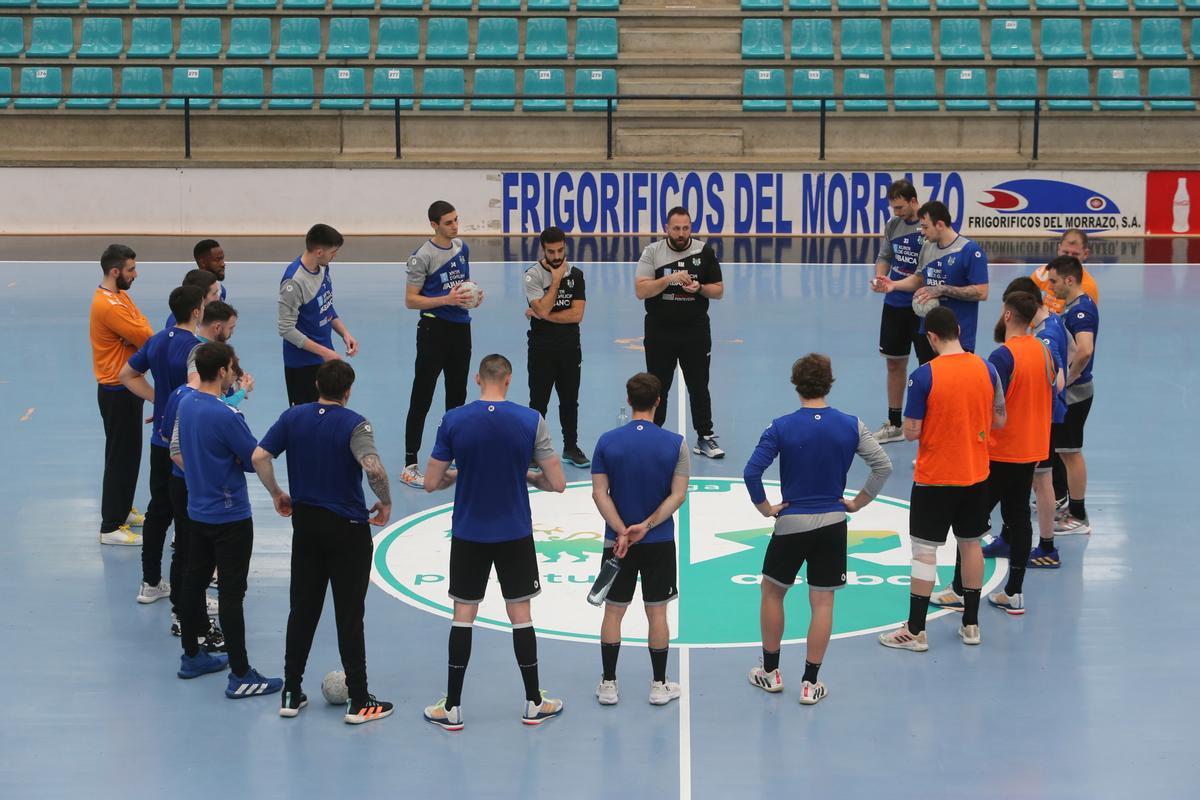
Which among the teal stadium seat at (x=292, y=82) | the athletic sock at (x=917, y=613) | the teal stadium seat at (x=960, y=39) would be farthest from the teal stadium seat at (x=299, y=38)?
the athletic sock at (x=917, y=613)

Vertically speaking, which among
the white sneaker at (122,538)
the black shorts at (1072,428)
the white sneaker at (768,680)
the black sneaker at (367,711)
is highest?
the black shorts at (1072,428)

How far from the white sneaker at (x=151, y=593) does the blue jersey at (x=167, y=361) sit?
88cm

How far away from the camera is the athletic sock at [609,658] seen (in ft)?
22.0

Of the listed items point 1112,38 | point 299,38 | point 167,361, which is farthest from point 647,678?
point 1112,38

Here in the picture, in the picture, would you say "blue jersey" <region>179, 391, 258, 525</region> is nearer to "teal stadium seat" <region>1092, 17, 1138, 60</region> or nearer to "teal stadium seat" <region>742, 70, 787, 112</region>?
"teal stadium seat" <region>742, 70, 787, 112</region>

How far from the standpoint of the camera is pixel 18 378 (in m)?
13.3

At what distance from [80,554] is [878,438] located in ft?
20.2

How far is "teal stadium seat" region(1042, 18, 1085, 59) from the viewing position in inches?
1005

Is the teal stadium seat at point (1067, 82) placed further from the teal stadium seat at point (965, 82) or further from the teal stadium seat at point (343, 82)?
the teal stadium seat at point (343, 82)

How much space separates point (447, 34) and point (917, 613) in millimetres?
20883

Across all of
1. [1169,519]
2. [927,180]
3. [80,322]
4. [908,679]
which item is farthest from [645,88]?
[908,679]

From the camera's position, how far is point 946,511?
734 centimetres

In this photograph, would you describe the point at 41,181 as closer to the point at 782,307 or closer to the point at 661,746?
the point at 782,307

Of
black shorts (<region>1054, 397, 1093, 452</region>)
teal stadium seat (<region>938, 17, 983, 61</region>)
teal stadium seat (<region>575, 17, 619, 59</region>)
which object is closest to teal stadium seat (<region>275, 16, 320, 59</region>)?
teal stadium seat (<region>575, 17, 619, 59</region>)
